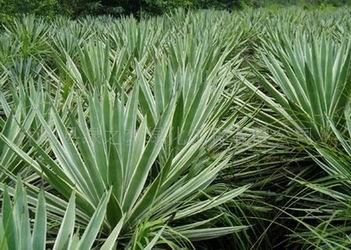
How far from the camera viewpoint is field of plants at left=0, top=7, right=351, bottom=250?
1630 millimetres

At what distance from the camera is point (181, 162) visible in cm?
189

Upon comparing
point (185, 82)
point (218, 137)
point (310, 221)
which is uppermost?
point (185, 82)

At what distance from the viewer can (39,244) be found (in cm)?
121

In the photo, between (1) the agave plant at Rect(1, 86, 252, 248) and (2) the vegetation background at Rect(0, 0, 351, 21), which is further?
(2) the vegetation background at Rect(0, 0, 351, 21)

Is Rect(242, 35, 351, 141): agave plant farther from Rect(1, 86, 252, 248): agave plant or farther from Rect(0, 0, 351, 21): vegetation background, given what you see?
Rect(0, 0, 351, 21): vegetation background

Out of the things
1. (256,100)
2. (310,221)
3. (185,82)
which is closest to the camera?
(310,221)

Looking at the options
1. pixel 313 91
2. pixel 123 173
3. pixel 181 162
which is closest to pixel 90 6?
pixel 313 91

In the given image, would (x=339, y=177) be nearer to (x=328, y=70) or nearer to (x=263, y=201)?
(x=263, y=201)

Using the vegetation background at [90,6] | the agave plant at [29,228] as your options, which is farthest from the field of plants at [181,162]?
the vegetation background at [90,6]

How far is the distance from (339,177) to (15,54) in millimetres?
2850

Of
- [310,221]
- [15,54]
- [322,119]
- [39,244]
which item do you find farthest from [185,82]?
[15,54]

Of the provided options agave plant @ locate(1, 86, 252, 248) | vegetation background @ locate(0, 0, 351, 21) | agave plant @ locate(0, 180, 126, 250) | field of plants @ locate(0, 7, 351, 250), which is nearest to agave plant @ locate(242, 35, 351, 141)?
field of plants @ locate(0, 7, 351, 250)

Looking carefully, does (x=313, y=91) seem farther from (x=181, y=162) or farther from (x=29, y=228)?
(x=29, y=228)

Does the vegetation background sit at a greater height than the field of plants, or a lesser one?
lesser
